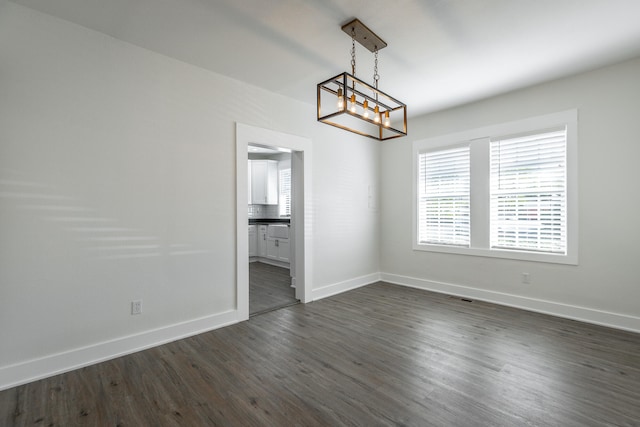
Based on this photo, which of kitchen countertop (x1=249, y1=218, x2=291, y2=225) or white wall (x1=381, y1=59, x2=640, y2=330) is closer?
white wall (x1=381, y1=59, x2=640, y2=330)

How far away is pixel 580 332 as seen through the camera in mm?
3029

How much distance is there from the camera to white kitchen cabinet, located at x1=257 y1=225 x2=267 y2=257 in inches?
281

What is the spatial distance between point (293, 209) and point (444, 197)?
7.53ft

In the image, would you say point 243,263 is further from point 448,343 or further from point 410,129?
point 410,129

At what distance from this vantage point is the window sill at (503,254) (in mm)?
3465

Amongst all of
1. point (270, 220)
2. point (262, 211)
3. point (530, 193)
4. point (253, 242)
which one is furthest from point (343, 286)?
point (262, 211)

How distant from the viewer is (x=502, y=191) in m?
3.92

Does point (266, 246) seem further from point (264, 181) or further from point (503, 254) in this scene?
point (503, 254)

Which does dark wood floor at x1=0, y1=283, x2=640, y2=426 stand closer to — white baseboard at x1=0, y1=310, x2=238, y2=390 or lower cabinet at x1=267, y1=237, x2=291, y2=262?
white baseboard at x1=0, y1=310, x2=238, y2=390

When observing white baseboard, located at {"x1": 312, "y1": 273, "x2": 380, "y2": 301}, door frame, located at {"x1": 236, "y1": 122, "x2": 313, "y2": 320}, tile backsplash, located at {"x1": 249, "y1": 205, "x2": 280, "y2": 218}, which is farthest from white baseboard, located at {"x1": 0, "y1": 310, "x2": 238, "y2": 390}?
tile backsplash, located at {"x1": 249, "y1": 205, "x2": 280, "y2": 218}

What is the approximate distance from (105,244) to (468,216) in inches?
170

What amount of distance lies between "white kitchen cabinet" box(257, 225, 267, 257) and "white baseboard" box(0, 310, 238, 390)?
12.8 feet

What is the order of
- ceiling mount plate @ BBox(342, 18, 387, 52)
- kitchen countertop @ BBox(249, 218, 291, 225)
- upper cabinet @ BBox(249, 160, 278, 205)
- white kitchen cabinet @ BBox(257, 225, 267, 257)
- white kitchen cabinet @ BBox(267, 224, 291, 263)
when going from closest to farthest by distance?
ceiling mount plate @ BBox(342, 18, 387, 52) < white kitchen cabinet @ BBox(267, 224, 291, 263) < kitchen countertop @ BBox(249, 218, 291, 225) < white kitchen cabinet @ BBox(257, 225, 267, 257) < upper cabinet @ BBox(249, 160, 278, 205)

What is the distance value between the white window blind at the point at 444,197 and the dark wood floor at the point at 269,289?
230 centimetres
